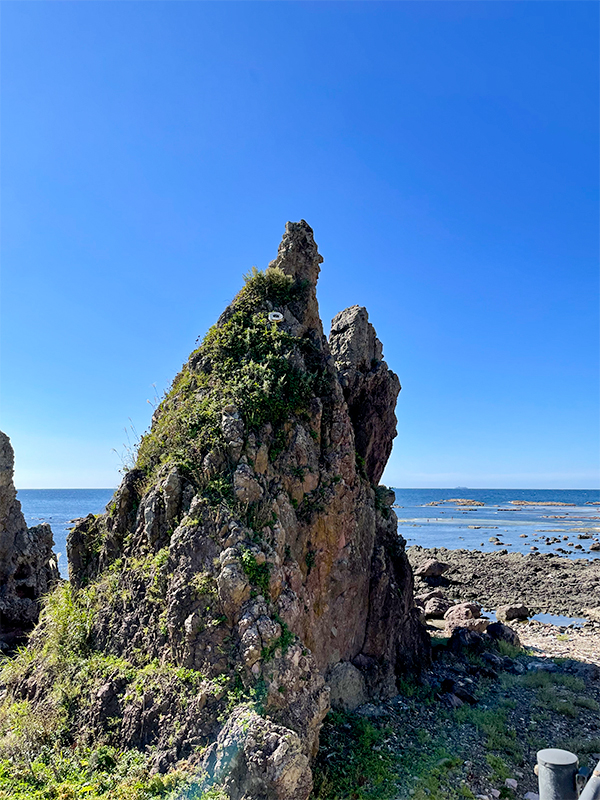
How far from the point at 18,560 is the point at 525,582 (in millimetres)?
33949

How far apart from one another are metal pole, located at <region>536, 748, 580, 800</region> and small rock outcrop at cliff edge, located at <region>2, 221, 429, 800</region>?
12.9 ft

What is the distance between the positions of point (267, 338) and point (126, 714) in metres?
8.33

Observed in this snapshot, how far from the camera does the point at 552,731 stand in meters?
12.6

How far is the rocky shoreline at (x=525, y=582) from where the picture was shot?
105ft

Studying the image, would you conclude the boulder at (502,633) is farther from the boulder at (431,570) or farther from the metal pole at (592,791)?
the metal pole at (592,791)

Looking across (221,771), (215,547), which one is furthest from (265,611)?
(221,771)

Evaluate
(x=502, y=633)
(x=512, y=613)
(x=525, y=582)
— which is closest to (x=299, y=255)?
(x=502, y=633)

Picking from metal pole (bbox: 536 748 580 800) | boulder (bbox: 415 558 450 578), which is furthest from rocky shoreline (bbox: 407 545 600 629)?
metal pole (bbox: 536 748 580 800)

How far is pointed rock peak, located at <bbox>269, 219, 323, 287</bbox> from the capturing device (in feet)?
47.6

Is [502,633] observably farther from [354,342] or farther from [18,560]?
[18,560]

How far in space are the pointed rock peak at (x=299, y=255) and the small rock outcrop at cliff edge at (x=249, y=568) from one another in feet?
0.14

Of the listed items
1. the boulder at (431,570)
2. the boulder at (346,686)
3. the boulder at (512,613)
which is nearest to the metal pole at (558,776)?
the boulder at (346,686)

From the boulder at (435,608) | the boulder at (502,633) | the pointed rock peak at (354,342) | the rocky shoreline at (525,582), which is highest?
the pointed rock peak at (354,342)

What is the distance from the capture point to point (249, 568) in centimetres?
895
